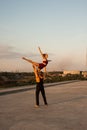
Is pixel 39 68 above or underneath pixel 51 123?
above

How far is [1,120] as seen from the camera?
9695 mm

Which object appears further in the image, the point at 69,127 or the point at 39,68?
the point at 39,68

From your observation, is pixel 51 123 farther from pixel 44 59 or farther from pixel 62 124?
pixel 44 59

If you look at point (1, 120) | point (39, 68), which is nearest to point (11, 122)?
point (1, 120)

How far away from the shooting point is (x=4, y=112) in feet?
38.0

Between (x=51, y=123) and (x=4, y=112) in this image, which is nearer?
(x=51, y=123)

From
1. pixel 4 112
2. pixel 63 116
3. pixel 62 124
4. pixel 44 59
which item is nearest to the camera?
pixel 62 124

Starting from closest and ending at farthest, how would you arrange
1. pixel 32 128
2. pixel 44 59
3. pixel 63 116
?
pixel 32 128 → pixel 63 116 → pixel 44 59

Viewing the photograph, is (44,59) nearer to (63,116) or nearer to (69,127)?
(63,116)

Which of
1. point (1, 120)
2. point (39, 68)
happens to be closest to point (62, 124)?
point (1, 120)

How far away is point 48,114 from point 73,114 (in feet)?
2.84

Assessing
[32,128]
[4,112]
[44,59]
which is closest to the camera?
[32,128]

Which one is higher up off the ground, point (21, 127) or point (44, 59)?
point (44, 59)

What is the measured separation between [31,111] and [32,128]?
3.46 metres
